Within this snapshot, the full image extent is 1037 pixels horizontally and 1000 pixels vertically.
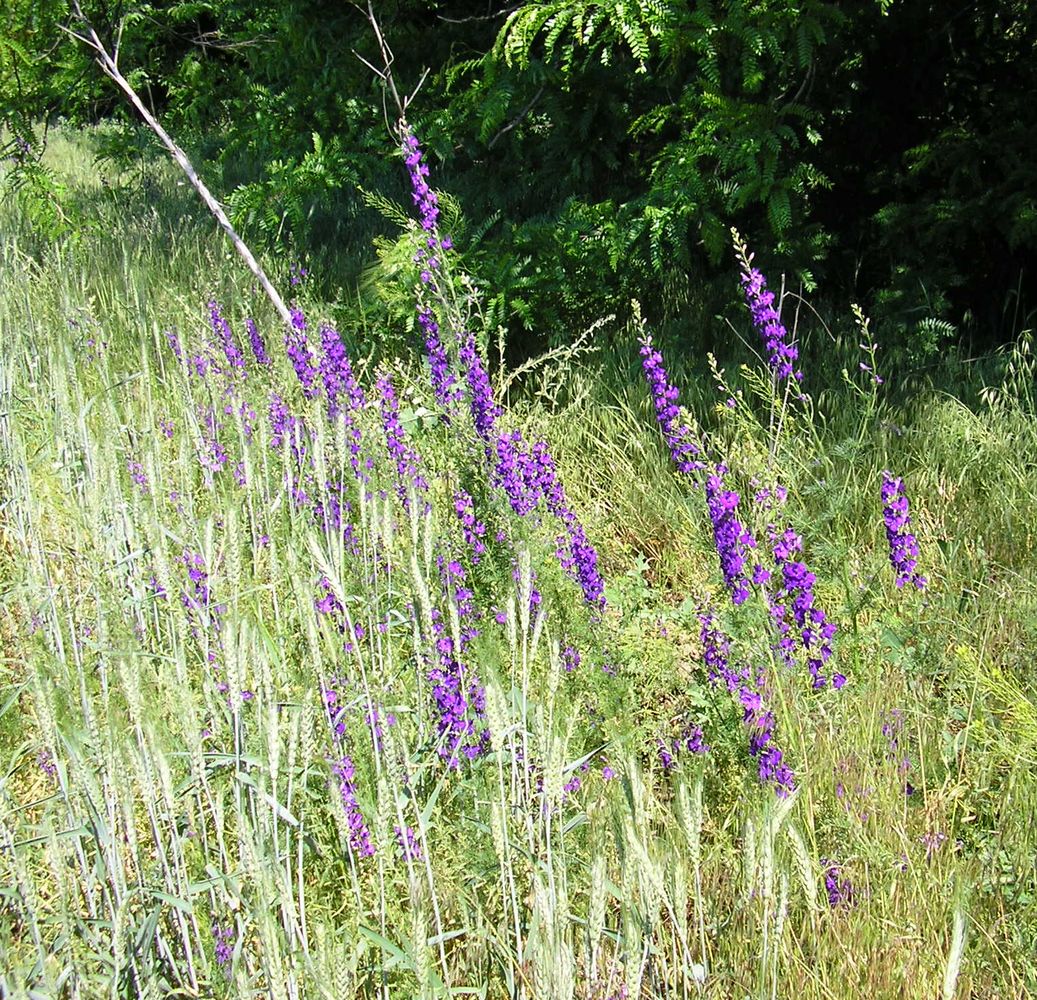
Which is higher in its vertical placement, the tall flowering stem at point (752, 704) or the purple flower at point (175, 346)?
the purple flower at point (175, 346)

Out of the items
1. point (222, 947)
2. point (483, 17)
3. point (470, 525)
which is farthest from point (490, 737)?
point (483, 17)

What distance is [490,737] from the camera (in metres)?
1.78

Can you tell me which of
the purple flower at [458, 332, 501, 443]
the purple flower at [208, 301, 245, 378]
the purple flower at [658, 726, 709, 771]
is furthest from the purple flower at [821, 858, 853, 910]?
the purple flower at [208, 301, 245, 378]

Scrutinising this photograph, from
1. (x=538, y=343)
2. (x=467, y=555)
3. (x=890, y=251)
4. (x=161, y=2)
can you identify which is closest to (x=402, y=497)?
(x=467, y=555)

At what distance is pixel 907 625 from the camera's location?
2.58 metres

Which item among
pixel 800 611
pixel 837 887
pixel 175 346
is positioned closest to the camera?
pixel 837 887

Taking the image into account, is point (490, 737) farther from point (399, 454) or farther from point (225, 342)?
point (225, 342)

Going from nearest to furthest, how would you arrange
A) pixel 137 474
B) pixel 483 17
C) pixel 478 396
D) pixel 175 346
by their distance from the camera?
pixel 478 396
pixel 137 474
pixel 175 346
pixel 483 17

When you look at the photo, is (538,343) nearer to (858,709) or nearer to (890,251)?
(890,251)

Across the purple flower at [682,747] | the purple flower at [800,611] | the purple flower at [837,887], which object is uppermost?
the purple flower at [800,611]

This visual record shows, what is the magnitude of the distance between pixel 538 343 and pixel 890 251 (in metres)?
1.61

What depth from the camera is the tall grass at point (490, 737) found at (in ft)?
4.43

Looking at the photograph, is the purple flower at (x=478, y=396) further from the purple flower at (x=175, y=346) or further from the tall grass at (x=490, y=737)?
the purple flower at (x=175, y=346)

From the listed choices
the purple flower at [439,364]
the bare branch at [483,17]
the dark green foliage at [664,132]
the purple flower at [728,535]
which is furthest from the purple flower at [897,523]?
the bare branch at [483,17]
